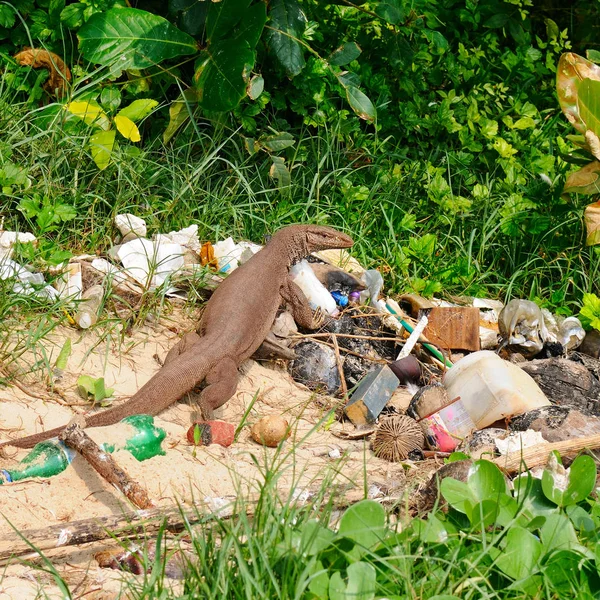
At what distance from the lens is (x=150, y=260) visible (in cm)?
521

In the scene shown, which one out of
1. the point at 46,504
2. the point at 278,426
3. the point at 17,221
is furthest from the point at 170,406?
the point at 17,221

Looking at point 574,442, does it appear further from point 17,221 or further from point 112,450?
point 17,221

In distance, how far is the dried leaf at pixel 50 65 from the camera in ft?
19.3

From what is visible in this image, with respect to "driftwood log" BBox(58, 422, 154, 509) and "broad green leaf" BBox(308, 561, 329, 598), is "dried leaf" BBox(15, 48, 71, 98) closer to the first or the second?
"driftwood log" BBox(58, 422, 154, 509)

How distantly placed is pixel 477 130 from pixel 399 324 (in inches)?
88.8

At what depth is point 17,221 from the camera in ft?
17.2

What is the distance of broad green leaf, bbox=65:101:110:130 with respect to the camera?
221 inches

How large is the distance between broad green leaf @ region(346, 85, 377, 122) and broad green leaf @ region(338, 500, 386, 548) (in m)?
3.77

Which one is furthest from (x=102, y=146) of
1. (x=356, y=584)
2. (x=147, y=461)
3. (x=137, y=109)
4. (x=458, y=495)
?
(x=356, y=584)

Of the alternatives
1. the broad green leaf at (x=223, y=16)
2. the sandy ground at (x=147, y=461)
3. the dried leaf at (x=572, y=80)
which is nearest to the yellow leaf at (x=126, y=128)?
the broad green leaf at (x=223, y=16)

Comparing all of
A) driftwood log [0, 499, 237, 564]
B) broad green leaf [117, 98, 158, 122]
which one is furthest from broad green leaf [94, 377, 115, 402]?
broad green leaf [117, 98, 158, 122]

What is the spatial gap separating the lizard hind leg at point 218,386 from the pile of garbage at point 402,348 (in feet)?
1.61

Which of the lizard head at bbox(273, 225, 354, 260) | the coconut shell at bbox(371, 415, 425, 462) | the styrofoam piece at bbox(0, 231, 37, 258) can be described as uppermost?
the styrofoam piece at bbox(0, 231, 37, 258)

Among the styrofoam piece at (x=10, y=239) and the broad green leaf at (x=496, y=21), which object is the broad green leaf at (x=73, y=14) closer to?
the styrofoam piece at (x=10, y=239)
